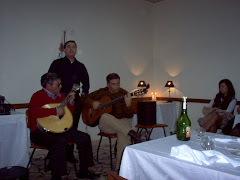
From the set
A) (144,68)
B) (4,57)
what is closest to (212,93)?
(144,68)

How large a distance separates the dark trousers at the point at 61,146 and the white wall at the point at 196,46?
135 inches

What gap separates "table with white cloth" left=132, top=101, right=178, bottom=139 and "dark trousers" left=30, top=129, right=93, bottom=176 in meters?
1.68

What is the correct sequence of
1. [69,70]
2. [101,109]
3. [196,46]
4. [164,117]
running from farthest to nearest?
1. [196,46]
2. [164,117]
3. [69,70]
4. [101,109]

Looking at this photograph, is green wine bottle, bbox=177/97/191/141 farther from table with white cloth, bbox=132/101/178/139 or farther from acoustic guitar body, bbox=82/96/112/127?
table with white cloth, bbox=132/101/178/139

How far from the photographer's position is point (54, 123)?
2408mm

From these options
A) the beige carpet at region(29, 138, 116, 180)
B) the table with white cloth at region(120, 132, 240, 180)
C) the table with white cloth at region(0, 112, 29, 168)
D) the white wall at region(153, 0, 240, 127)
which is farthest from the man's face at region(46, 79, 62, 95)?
the white wall at region(153, 0, 240, 127)

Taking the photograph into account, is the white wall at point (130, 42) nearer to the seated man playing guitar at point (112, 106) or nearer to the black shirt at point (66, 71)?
the black shirt at point (66, 71)

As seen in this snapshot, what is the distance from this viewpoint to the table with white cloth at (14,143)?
251cm

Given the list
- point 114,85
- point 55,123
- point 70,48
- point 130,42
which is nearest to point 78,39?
point 70,48

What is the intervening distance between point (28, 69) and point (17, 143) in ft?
5.13

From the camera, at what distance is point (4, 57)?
350 cm

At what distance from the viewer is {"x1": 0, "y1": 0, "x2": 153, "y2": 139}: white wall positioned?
11.7 feet

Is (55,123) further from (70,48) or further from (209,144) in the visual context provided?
(209,144)

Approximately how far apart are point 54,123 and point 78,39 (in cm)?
239
